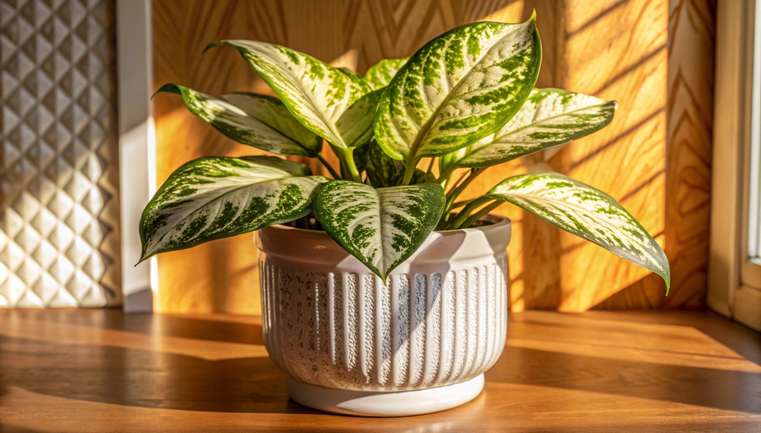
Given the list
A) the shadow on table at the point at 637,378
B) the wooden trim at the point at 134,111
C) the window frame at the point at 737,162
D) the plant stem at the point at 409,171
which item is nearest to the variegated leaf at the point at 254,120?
the plant stem at the point at 409,171

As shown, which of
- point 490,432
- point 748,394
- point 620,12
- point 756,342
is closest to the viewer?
point 490,432

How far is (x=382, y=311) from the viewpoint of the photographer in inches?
31.7

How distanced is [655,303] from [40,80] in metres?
1.10

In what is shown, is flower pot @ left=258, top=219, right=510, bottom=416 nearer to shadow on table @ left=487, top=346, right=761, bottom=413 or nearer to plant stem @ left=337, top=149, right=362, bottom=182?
plant stem @ left=337, top=149, right=362, bottom=182

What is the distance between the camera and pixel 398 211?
0.71m

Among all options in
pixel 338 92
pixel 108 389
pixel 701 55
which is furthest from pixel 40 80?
pixel 701 55

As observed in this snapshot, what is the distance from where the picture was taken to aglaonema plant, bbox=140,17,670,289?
2.35 feet

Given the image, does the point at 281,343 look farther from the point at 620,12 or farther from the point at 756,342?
the point at 620,12

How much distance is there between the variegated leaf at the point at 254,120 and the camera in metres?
0.87

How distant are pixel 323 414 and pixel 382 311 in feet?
0.52

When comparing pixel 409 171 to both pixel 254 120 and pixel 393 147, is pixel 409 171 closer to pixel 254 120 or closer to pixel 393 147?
pixel 393 147

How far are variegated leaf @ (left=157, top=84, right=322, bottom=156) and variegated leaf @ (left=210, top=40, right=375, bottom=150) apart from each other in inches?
2.5

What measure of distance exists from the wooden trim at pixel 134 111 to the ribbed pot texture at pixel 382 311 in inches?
23.1

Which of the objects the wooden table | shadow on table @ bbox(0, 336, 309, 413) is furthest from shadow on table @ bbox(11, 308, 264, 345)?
shadow on table @ bbox(0, 336, 309, 413)
